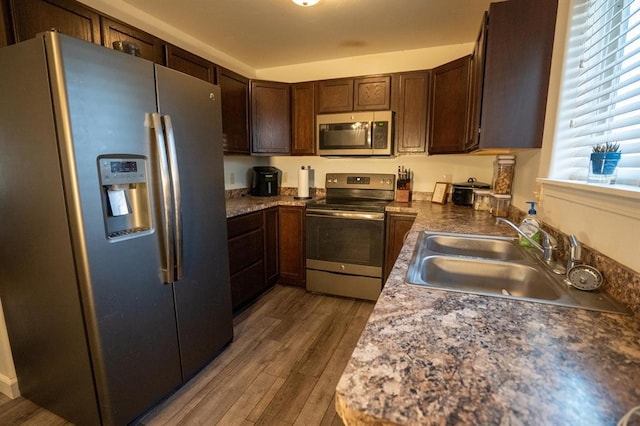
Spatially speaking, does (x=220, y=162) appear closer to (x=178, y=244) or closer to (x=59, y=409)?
(x=178, y=244)

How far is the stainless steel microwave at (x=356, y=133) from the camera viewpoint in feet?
9.24

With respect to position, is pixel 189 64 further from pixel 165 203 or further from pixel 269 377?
pixel 269 377

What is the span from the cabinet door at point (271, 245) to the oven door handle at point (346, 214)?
1.19ft

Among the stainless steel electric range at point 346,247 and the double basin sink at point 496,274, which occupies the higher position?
the double basin sink at point 496,274

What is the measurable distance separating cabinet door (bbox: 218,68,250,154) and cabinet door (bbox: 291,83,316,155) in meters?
0.51

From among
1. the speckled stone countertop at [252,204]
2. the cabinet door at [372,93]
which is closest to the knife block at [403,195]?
the cabinet door at [372,93]

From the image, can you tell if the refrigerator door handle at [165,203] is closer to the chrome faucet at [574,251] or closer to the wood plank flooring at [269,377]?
the wood plank flooring at [269,377]

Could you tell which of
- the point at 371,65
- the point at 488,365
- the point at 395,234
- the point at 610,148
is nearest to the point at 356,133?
the point at 371,65

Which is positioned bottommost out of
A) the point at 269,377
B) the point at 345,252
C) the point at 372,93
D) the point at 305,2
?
the point at 269,377

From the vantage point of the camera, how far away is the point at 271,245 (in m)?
2.95

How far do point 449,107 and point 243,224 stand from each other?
202 centimetres

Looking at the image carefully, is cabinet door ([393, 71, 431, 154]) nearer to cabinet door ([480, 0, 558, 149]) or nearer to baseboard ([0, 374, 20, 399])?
cabinet door ([480, 0, 558, 149])

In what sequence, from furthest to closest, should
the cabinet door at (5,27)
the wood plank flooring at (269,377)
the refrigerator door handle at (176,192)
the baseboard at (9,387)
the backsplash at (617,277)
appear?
the baseboard at (9,387) → the wood plank flooring at (269,377) → the refrigerator door handle at (176,192) → the cabinet door at (5,27) → the backsplash at (617,277)

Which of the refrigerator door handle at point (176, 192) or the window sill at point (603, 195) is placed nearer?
the window sill at point (603, 195)
